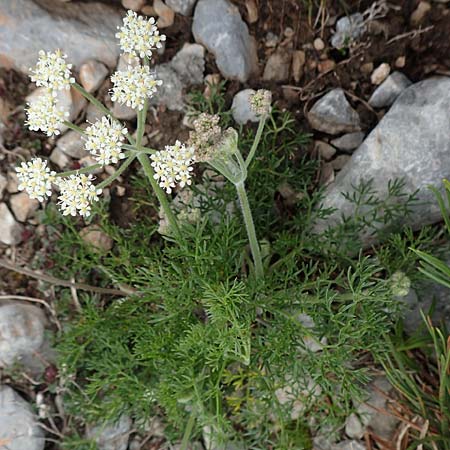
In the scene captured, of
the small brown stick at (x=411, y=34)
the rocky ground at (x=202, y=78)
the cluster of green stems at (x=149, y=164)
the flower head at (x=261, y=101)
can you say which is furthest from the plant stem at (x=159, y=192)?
the small brown stick at (x=411, y=34)

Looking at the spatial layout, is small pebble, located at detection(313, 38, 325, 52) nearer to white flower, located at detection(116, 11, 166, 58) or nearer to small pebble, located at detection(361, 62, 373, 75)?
small pebble, located at detection(361, 62, 373, 75)

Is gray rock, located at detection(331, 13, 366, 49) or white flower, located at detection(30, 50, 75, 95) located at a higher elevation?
gray rock, located at detection(331, 13, 366, 49)

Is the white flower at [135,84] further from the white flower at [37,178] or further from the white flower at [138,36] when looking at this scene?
the white flower at [37,178]

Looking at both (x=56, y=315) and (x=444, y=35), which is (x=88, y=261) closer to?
(x=56, y=315)

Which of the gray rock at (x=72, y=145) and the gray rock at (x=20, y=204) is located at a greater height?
the gray rock at (x=72, y=145)

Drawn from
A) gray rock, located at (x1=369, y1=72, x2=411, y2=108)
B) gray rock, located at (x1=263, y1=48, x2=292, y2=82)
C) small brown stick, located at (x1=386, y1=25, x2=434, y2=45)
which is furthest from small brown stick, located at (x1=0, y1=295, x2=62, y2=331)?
small brown stick, located at (x1=386, y1=25, x2=434, y2=45)

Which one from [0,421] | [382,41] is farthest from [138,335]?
[382,41]

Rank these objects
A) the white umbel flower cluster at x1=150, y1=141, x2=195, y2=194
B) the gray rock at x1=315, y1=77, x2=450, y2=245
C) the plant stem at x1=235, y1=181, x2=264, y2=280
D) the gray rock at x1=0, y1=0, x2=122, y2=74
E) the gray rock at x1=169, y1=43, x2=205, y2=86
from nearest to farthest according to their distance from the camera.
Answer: the white umbel flower cluster at x1=150, y1=141, x2=195, y2=194 → the plant stem at x1=235, y1=181, x2=264, y2=280 → the gray rock at x1=315, y1=77, x2=450, y2=245 → the gray rock at x1=0, y1=0, x2=122, y2=74 → the gray rock at x1=169, y1=43, x2=205, y2=86
